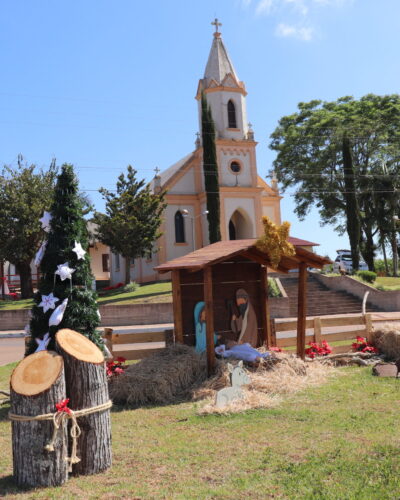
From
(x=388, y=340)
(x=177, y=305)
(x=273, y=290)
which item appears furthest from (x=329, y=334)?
(x=273, y=290)

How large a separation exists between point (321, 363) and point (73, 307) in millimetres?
5411

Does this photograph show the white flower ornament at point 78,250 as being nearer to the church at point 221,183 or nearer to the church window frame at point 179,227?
the church at point 221,183

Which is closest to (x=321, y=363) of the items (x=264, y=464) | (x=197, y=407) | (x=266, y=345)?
(x=266, y=345)

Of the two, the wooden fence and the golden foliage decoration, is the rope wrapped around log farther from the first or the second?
the wooden fence

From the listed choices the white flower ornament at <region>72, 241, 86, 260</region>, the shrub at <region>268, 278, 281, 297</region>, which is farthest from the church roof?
the white flower ornament at <region>72, 241, 86, 260</region>

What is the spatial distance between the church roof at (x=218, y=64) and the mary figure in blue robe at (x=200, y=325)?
34.5m

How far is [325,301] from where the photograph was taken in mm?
29297

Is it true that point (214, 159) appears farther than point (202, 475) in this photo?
Yes

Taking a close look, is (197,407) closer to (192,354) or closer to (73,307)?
(192,354)

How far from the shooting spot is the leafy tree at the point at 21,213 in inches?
1280

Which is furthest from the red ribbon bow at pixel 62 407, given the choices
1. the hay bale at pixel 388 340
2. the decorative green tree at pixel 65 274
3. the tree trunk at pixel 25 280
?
the tree trunk at pixel 25 280

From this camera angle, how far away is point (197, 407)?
7988 mm

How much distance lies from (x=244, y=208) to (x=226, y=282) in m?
30.0

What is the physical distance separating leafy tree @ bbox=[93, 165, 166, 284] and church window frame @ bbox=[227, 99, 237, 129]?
431 inches
